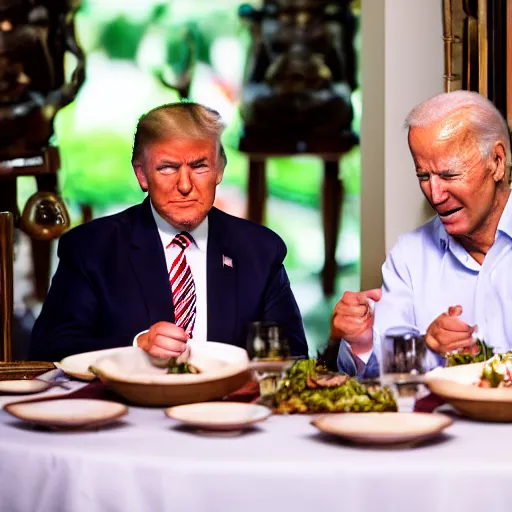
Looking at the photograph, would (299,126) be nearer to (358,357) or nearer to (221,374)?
(358,357)

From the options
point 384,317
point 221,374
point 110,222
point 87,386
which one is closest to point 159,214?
point 110,222

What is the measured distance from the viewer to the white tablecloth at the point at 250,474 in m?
1.24

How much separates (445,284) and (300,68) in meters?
1.78

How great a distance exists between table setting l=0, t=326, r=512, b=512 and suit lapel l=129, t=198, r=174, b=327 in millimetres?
775

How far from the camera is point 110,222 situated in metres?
2.65

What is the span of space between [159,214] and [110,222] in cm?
14

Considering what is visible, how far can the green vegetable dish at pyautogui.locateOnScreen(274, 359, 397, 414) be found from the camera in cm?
154

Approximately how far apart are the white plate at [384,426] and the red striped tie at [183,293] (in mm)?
1141

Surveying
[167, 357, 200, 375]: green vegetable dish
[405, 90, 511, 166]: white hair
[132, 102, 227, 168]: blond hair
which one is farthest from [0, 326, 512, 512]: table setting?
[132, 102, 227, 168]: blond hair

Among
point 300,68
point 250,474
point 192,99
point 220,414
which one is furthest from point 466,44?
point 250,474

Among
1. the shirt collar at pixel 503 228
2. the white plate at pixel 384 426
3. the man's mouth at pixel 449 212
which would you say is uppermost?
the man's mouth at pixel 449 212

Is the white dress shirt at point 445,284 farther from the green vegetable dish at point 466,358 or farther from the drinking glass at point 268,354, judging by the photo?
the drinking glass at point 268,354

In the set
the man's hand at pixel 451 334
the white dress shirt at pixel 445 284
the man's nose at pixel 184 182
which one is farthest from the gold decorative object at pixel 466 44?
the man's hand at pixel 451 334

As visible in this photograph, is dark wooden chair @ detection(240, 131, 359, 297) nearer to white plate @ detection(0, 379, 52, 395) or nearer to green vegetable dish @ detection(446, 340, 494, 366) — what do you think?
green vegetable dish @ detection(446, 340, 494, 366)
